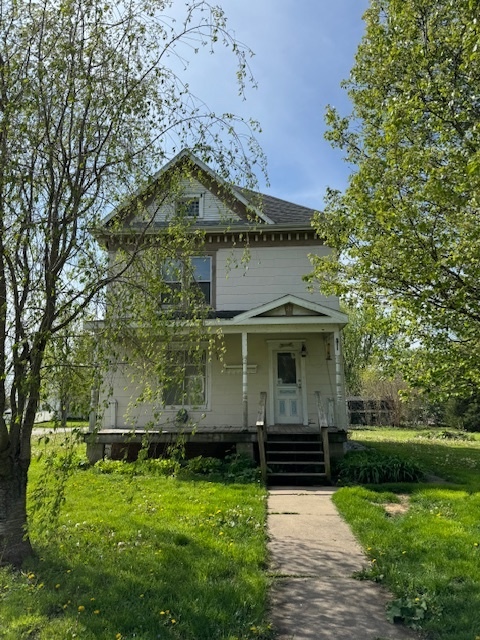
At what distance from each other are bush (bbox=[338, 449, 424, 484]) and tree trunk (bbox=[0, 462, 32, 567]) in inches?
258

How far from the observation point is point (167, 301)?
5.73 metres

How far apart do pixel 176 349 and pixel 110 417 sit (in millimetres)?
8392

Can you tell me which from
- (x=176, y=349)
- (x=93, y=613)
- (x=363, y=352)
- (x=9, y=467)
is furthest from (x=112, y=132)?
(x=363, y=352)

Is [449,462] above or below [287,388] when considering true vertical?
below

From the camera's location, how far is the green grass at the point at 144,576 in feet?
12.2

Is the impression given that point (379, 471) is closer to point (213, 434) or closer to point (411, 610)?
point (213, 434)

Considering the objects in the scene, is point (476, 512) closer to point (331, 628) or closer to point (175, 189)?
point (331, 628)

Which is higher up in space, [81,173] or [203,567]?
[81,173]

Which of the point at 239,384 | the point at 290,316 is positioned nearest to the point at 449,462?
the point at 290,316

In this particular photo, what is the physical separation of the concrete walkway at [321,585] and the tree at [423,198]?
3372 millimetres

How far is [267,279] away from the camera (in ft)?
45.1

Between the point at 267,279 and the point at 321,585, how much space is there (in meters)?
9.74

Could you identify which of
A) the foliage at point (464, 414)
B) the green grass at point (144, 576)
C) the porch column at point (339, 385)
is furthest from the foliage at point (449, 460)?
the foliage at point (464, 414)

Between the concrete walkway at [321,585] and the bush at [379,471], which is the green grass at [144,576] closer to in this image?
the concrete walkway at [321,585]
